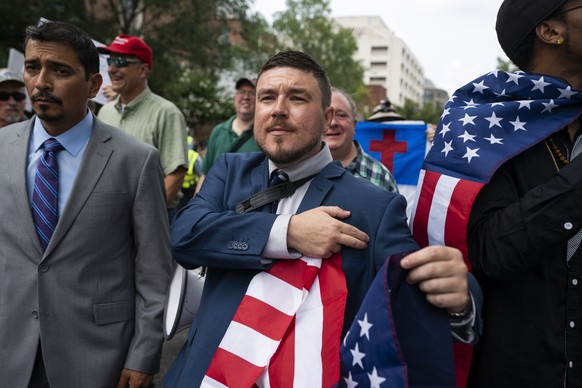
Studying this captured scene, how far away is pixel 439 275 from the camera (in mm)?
1231

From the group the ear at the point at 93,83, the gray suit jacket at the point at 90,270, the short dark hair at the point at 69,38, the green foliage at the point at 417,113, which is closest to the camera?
the gray suit jacket at the point at 90,270

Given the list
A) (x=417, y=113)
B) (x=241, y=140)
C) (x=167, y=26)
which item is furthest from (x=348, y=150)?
(x=417, y=113)

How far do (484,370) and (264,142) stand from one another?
41.5 inches

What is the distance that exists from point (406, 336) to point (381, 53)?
106 metres

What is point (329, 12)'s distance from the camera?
125ft


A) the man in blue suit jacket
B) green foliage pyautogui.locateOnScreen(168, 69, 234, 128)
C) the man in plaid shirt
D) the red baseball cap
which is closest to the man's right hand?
the man in blue suit jacket

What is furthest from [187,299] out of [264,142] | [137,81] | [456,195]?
[137,81]

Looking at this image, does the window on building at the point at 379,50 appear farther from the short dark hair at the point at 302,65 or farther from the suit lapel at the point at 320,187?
the suit lapel at the point at 320,187

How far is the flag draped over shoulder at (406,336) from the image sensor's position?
1.25 m

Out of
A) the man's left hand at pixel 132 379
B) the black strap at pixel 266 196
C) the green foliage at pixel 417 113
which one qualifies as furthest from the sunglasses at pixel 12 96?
the green foliage at pixel 417 113

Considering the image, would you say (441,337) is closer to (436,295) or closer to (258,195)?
(436,295)

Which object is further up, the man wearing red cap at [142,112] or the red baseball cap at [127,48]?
the red baseball cap at [127,48]

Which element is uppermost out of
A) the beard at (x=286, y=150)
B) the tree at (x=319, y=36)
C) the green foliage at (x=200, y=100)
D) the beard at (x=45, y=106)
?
the tree at (x=319, y=36)

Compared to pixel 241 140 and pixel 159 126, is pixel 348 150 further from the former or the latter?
pixel 159 126
